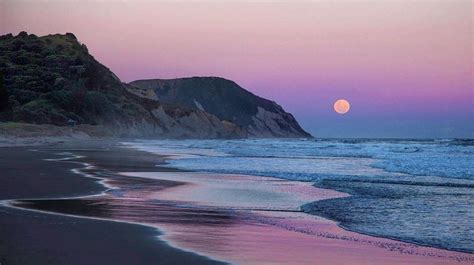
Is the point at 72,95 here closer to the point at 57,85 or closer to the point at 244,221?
the point at 57,85

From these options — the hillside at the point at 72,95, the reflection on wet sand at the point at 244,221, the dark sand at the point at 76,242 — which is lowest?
the reflection on wet sand at the point at 244,221

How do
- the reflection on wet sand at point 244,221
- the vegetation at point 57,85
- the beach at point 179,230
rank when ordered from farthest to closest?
the vegetation at point 57,85 → the reflection on wet sand at point 244,221 → the beach at point 179,230

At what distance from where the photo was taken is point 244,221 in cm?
1080

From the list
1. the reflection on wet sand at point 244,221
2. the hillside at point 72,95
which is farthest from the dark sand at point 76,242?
the hillside at point 72,95

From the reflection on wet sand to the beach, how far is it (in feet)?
0.05

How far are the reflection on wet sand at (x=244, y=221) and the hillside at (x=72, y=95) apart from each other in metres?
69.7

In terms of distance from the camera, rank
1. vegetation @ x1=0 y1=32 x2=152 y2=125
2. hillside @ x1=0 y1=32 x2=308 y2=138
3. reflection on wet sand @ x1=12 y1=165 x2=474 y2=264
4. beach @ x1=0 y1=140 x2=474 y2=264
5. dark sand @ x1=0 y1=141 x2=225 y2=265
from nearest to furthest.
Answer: dark sand @ x1=0 y1=141 x2=225 y2=265 → beach @ x1=0 y1=140 x2=474 y2=264 → reflection on wet sand @ x1=12 y1=165 x2=474 y2=264 → vegetation @ x1=0 y1=32 x2=152 y2=125 → hillside @ x1=0 y1=32 x2=308 y2=138

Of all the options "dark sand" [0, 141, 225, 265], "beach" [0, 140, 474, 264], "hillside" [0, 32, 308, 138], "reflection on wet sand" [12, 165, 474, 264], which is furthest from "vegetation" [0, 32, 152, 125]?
"dark sand" [0, 141, 225, 265]

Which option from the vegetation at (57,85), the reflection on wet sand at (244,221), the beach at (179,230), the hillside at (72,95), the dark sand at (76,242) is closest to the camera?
the dark sand at (76,242)

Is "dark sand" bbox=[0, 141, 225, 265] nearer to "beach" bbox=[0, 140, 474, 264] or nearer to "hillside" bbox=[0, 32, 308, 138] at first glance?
"beach" bbox=[0, 140, 474, 264]

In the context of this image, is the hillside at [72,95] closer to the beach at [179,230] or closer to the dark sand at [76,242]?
the beach at [179,230]

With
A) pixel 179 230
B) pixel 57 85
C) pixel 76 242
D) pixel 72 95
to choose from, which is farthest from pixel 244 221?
pixel 57 85

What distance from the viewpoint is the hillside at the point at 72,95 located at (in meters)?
96.9

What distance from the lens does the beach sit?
7.43 m
